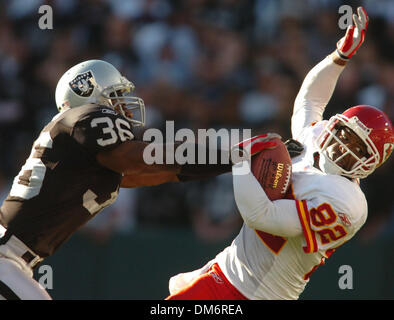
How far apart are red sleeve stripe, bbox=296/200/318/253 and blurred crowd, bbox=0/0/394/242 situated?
2.92 metres

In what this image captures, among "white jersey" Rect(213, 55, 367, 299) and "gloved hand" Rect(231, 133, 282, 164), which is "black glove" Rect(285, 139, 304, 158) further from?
"gloved hand" Rect(231, 133, 282, 164)

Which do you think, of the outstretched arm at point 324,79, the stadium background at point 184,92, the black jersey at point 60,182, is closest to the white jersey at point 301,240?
the outstretched arm at point 324,79

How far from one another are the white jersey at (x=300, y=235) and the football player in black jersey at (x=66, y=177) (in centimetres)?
46

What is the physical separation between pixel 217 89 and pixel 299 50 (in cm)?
92

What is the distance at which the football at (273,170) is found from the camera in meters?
3.44

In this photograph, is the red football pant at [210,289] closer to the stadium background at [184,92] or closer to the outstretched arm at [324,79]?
the outstretched arm at [324,79]

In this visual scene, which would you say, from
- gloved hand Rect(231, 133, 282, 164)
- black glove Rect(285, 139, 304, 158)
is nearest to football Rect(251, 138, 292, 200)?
gloved hand Rect(231, 133, 282, 164)

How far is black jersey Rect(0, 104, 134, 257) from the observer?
338 cm

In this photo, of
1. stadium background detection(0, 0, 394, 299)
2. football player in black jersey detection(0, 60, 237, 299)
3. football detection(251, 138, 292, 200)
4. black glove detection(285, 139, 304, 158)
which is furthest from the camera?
stadium background detection(0, 0, 394, 299)

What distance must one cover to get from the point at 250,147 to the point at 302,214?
1.32 ft

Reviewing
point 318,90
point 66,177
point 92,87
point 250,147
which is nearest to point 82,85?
point 92,87

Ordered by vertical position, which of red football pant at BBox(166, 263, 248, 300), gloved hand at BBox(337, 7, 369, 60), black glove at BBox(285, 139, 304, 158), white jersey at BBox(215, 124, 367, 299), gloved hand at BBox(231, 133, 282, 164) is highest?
gloved hand at BBox(337, 7, 369, 60)

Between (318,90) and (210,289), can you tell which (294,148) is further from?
(210,289)

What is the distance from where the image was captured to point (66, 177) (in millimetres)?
3412
